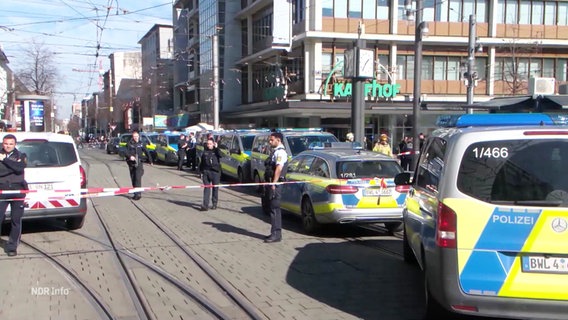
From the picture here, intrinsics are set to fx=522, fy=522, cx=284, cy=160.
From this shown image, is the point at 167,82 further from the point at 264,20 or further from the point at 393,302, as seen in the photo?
the point at 393,302

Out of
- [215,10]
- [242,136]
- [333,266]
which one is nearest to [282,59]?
[215,10]

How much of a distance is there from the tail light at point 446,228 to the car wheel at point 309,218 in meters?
4.85

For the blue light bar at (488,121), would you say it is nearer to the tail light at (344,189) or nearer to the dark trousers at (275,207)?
the tail light at (344,189)

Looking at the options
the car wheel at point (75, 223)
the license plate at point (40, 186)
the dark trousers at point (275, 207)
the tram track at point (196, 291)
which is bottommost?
the tram track at point (196, 291)

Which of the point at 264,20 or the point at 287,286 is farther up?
the point at 264,20

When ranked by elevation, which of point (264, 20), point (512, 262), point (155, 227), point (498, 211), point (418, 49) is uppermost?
point (264, 20)

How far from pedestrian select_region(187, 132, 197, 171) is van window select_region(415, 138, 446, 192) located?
19334mm

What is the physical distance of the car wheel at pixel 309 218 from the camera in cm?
915

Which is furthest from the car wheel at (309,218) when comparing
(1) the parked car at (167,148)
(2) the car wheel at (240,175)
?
(1) the parked car at (167,148)

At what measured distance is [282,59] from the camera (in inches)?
1558

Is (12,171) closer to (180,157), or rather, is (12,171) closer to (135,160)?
(135,160)

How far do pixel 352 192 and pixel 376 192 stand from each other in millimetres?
432

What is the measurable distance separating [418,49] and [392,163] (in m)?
8.18

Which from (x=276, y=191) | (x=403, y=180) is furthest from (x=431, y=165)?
(x=276, y=191)
